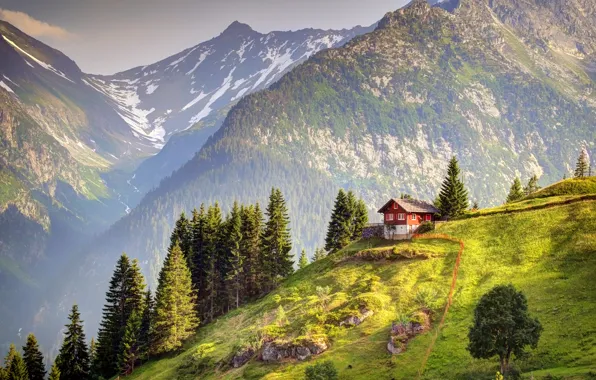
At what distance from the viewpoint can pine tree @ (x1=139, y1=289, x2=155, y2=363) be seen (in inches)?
4397

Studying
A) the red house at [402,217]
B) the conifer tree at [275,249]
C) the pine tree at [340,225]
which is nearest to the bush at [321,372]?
the red house at [402,217]

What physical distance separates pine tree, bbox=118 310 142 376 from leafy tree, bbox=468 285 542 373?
234 ft

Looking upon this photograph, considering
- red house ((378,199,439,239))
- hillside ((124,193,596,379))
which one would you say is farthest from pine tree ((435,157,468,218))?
hillside ((124,193,596,379))

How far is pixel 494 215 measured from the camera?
11019 cm

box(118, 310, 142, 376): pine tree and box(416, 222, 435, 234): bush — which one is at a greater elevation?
box(416, 222, 435, 234): bush

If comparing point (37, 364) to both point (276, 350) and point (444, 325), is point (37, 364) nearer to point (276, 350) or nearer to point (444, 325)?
point (276, 350)

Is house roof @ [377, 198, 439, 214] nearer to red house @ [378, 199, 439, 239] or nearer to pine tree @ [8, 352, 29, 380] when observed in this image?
red house @ [378, 199, 439, 239]

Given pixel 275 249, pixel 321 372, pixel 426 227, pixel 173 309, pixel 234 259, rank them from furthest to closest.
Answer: pixel 275 249, pixel 234 259, pixel 426 227, pixel 173 309, pixel 321 372

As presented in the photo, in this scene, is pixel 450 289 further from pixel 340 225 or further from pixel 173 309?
pixel 340 225

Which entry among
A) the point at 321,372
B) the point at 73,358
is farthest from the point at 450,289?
the point at 73,358

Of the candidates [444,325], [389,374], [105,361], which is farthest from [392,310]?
[105,361]

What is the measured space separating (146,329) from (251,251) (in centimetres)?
2681


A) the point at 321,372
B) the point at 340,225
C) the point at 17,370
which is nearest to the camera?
the point at 321,372

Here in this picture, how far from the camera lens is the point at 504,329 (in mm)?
61062
